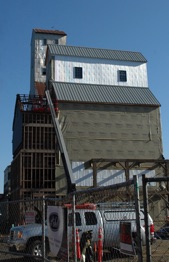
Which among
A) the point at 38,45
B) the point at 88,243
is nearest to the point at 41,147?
the point at 88,243

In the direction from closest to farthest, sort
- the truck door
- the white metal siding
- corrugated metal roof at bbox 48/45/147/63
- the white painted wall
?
the truck door → the white metal siding → the white painted wall → corrugated metal roof at bbox 48/45/147/63

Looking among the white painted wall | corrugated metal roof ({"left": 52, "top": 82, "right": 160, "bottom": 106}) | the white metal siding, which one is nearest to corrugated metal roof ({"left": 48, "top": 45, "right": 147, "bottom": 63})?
the white painted wall

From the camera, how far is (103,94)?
3956cm

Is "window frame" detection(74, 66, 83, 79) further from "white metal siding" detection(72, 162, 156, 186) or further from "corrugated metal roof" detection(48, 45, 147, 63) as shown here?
"white metal siding" detection(72, 162, 156, 186)

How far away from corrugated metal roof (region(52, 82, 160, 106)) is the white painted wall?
1.01 m

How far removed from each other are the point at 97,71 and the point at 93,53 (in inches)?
90.1

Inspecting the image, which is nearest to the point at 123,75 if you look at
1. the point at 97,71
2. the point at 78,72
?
the point at 97,71

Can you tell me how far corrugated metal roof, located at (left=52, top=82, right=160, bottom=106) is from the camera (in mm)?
38197

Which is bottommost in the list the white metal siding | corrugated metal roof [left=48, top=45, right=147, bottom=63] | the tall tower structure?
the white metal siding

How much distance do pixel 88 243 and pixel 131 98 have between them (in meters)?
30.8

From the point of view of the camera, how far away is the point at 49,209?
7.67 metres

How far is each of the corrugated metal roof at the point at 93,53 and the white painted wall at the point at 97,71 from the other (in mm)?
464

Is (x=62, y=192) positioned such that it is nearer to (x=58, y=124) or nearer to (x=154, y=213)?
(x=58, y=124)

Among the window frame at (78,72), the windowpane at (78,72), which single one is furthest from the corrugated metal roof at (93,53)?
the windowpane at (78,72)
